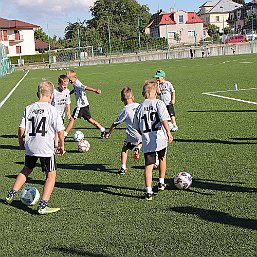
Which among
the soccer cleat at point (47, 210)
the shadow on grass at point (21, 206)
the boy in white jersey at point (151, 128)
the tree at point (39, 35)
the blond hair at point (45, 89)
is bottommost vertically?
the shadow on grass at point (21, 206)

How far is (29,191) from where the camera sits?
658 cm

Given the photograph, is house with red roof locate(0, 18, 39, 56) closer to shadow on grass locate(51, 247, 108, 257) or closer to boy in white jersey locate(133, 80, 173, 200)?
boy in white jersey locate(133, 80, 173, 200)

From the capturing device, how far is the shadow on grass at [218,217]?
17.4 ft

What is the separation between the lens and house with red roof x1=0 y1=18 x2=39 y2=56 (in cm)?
8638

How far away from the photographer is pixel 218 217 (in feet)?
18.3

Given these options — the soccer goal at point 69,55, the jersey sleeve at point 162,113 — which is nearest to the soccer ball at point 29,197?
the jersey sleeve at point 162,113

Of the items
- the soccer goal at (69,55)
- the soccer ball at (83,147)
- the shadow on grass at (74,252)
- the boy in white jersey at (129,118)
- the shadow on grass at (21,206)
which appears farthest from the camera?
the soccer goal at (69,55)

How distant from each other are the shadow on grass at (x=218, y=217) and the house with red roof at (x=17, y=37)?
8361cm

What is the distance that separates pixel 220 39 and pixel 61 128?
68.1 meters

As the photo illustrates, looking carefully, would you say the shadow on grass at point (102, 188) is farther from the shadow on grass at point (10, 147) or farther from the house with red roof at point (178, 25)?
the house with red roof at point (178, 25)

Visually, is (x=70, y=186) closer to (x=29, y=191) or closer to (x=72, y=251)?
(x=29, y=191)

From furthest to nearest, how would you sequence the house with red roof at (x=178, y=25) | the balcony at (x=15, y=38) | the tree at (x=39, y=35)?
the tree at (x=39, y=35)
the house with red roof at (x=178, y=25)
the balcony at (x=15, y=38)

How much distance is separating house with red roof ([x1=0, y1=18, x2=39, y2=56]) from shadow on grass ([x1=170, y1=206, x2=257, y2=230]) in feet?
274

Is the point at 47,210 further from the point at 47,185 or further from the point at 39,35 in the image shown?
the point at 39,35
